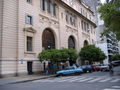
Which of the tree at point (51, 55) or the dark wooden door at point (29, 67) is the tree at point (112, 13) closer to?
the tree at point (51, 55)

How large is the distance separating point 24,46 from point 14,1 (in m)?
6.74

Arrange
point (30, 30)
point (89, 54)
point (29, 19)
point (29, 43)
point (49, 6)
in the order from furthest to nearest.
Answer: point (89, 54) → point (49, 6) → point (29, 19) → point (29, 43) → point (30, 30)

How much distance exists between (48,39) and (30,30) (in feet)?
23.5

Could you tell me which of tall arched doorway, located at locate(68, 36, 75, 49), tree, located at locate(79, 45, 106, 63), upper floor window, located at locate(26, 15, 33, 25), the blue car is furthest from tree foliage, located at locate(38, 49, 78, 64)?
tree, located at locate(79, 45, 106, 63)

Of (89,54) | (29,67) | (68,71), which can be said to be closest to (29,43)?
(29,67)

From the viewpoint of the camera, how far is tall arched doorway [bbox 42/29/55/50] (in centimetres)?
3775

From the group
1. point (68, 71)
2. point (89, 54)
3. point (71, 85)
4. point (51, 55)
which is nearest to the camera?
point (71, 85)

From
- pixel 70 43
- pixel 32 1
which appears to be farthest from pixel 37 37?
pixel 70 43

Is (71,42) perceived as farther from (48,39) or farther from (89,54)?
(48,39)

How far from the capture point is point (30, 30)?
32.8 meters

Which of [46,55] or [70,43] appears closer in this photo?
[46,55]

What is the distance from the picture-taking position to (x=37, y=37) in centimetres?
3475

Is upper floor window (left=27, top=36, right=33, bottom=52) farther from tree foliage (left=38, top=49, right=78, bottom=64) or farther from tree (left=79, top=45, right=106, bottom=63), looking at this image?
tree (left=79, top=45, right=106, bottom=63)

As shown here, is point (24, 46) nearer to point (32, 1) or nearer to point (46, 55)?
point (46, 55)
